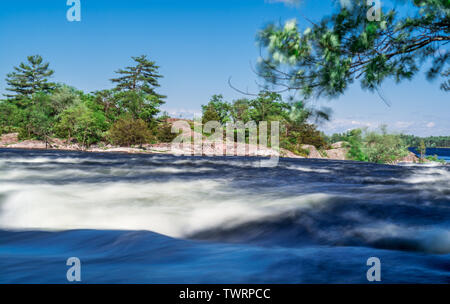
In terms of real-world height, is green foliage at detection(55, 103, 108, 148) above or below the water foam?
above

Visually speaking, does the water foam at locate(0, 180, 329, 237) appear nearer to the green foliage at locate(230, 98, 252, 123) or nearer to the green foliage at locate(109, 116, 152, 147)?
the green foliage at locate(109, 116, 152, 147)

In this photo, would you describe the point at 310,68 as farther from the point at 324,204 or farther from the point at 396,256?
the point at 396,256

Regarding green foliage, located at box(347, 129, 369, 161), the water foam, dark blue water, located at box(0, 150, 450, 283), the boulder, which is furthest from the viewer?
green foliage, located at box(347, 129, 369, 161)

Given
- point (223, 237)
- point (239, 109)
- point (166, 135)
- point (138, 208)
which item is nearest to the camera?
point (223, 237)

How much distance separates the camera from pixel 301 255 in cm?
126

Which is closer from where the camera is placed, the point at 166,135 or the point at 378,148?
the point at 378,148

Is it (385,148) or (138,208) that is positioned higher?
(385,148)

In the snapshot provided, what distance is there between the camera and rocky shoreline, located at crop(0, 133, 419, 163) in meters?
21.2

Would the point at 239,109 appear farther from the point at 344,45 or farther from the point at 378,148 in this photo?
the point at 344,45

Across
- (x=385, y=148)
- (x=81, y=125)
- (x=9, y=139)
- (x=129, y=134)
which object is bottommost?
(x=385, y=148)

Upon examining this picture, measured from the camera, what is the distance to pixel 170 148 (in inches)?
917

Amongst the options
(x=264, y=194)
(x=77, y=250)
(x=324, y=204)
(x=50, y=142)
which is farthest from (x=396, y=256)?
(x=50, y=142)

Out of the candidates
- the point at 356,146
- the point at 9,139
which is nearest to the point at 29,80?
the point at 9,139

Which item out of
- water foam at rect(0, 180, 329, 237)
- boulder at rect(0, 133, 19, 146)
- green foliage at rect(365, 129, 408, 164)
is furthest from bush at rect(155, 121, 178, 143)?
water foam at rect(0, 180, 329, 237)
